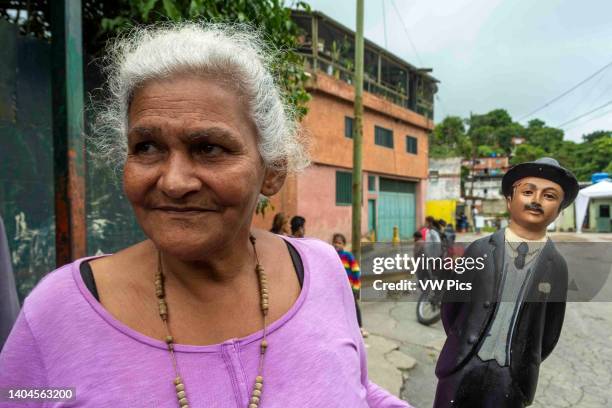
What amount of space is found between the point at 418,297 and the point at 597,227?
18.5 inches

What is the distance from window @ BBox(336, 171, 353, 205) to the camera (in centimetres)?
1347

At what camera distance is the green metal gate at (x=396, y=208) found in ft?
52.4

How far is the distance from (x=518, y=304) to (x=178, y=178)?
2.69ft

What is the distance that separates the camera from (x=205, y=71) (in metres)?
0.99

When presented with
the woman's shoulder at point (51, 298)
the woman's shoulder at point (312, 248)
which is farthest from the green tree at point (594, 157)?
the woman's shoulder at point (51, 298)

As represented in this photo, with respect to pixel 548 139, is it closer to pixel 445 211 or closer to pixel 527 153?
pixel 527 153

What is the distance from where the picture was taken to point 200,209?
38.5 inches

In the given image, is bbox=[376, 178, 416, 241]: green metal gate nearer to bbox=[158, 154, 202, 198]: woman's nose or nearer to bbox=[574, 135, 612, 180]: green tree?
bbox=[574, 135, 612, 180]: green tree

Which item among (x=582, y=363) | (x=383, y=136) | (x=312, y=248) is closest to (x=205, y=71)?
(x=312, y=248)

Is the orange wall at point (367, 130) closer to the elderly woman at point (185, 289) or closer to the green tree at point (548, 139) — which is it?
the green tree at point (548, 139)

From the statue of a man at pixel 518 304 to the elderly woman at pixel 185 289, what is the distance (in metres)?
0.32

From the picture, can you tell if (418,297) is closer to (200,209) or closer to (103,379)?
(200,209)

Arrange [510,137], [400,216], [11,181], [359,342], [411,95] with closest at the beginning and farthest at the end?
[359,342] → [510,137] → [11,181] → [400,216] → [411,95]

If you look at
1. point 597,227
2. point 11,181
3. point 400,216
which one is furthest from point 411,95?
point 597,227
